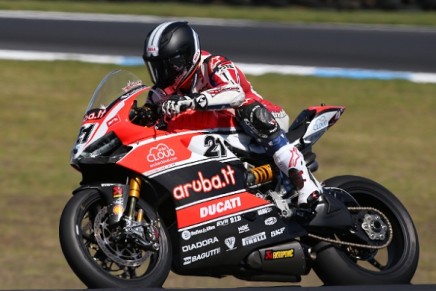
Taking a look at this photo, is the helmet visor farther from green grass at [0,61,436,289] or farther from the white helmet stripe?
green grass at [0,61,436,289]

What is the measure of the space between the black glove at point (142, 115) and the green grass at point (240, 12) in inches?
486

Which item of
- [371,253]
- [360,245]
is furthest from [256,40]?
[360,245]

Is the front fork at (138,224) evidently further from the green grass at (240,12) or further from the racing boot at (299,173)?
the green grass at (240,12)

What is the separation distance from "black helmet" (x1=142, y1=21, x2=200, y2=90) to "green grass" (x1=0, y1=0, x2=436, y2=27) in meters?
12.4

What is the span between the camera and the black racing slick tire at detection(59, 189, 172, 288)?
5.81 metres

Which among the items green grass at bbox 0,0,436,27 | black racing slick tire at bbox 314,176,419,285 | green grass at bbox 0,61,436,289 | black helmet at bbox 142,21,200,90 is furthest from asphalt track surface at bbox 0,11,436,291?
black helmet at bbox 142,21,200,90

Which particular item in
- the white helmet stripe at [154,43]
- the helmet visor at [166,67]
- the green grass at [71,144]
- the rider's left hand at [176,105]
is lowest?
the green grass at [71,144]

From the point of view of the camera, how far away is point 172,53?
6.29 meters

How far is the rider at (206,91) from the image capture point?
6.28 meters

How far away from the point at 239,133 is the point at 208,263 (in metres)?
0.89

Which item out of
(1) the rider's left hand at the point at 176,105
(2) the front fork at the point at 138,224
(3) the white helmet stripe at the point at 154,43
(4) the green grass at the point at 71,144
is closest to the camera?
(2) the front fork at the point at 138,224

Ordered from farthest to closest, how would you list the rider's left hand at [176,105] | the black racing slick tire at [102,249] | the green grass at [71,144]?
the green grass at [71,144], the rider's left hand at [176,105], the black racing slick tire at [102,249]

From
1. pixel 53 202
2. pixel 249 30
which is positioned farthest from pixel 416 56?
pixel 53 202

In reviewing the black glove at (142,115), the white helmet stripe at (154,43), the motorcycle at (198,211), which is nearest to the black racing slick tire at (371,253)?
the motorcycle at (198,211)
